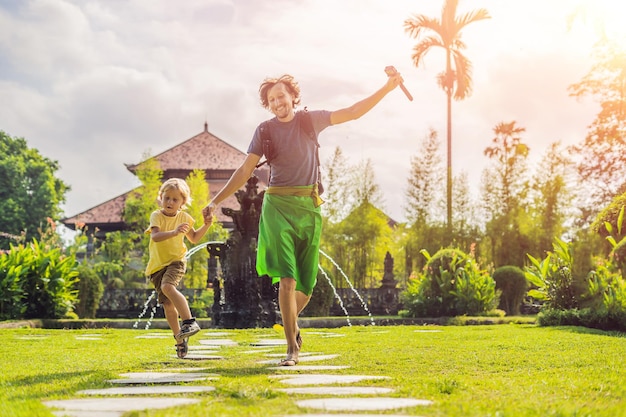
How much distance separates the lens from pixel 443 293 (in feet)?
47.9

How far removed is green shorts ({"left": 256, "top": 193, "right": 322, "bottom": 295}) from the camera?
192 inches

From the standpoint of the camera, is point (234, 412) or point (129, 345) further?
point (129, 345)

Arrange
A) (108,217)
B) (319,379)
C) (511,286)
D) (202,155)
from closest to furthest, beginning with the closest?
1. (319,379)
2. (511,286)
3. (108,217)
4. (202,155)

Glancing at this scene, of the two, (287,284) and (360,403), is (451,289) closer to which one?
(287,284)

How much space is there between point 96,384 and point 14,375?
2.36 ft

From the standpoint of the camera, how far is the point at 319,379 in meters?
3.87

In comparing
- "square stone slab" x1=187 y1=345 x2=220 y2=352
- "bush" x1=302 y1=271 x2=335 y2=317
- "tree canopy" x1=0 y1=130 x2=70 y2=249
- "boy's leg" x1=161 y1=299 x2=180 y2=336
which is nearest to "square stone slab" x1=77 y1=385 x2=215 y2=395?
"boy's leg" x1=161 y1=299 x2=180 y2=336

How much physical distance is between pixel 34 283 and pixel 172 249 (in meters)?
8.24

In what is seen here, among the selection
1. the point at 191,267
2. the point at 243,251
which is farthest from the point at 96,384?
the point at 191,267

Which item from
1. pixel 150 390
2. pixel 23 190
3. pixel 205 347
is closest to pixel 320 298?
pixel 205 347

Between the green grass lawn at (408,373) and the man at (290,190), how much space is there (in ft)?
1.72

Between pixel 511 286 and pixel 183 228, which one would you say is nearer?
pixel 183 228

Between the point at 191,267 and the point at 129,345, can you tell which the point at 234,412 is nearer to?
the point at 129,345

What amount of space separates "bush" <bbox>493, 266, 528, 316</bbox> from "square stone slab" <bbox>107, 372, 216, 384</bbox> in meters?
16.1
